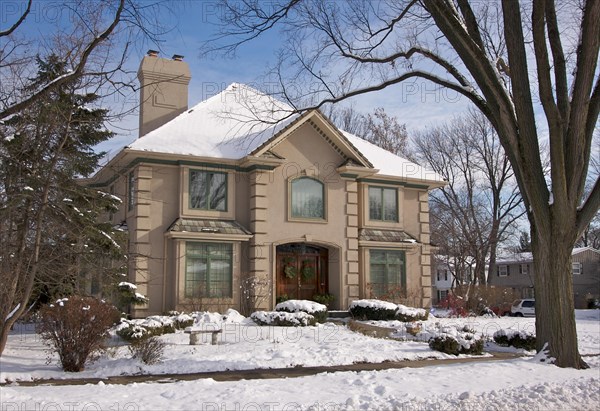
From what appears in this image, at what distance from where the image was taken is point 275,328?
17.9 meters

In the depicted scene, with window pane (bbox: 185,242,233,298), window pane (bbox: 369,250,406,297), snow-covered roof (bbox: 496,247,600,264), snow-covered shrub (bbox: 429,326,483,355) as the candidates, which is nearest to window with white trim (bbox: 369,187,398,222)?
window pane (bbox: 369,250,406,297)

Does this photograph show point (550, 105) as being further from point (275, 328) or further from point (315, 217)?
point (315, 217)

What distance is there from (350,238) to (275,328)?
742 centimetres

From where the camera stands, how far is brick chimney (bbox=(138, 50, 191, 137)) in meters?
25.3

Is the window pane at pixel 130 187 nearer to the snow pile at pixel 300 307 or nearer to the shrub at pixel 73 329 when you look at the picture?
the snow pile at pixel 300 307

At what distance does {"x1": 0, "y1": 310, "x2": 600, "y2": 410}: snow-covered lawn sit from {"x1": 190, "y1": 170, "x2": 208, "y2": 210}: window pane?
786 cm

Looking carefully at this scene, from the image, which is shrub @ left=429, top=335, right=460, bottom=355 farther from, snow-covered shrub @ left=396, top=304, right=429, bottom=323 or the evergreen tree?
the evergreen tree

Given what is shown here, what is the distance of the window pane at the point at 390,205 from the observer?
2606 cm

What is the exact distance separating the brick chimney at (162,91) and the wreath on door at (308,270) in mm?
8347

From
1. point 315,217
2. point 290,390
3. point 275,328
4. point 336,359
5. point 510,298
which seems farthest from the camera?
point 510,298

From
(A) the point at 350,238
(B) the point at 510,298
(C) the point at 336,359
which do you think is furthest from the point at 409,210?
(C) the point at 336,359

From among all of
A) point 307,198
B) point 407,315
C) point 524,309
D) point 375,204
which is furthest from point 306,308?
point 524,309

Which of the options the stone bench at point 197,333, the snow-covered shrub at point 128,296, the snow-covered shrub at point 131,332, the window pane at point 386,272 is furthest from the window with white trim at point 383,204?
the snow-covered shrub at point 131,332

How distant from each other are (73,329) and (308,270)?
13.5 metres
